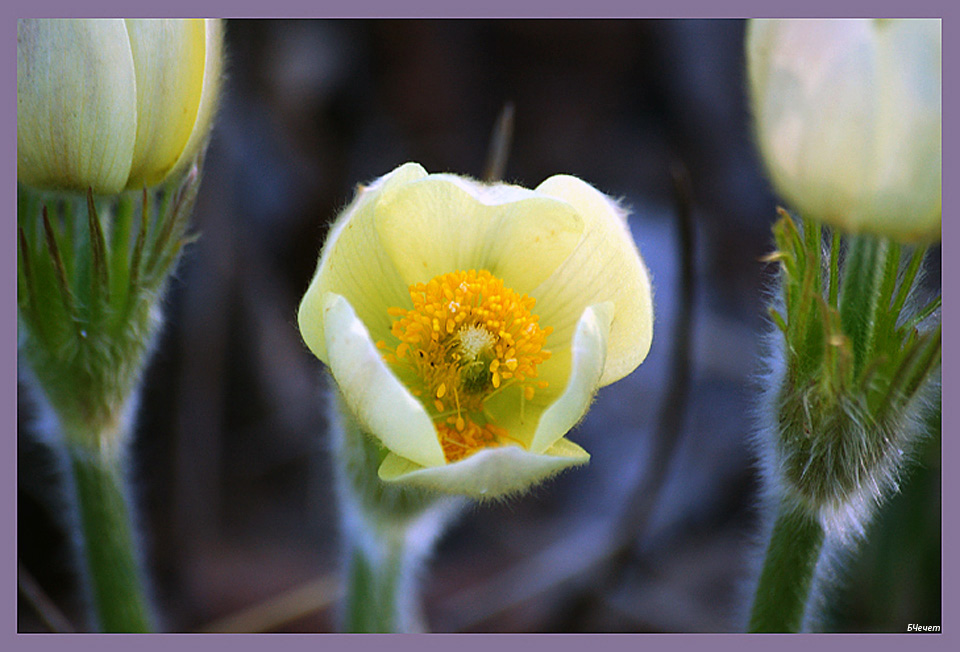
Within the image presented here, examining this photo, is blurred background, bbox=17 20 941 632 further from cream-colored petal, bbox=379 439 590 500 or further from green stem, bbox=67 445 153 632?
cream-colored petal, bbox=379 439 590 500

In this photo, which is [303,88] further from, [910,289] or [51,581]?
[910,289]

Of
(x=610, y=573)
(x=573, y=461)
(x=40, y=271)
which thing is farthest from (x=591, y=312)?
(x=610, y=573)

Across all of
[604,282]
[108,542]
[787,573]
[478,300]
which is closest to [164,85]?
[478,300]

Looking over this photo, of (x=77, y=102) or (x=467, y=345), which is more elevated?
(x=77, y=102)

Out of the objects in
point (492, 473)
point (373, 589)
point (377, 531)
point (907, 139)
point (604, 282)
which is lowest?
point (373, 589)

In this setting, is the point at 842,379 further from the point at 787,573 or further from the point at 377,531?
the point at 377,531

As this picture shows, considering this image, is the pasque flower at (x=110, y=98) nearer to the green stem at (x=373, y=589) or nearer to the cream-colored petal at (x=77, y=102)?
the cream-colored petal at (x=77, y=102)

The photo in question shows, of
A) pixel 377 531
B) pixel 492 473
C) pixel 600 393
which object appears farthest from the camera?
pixel 600 393
